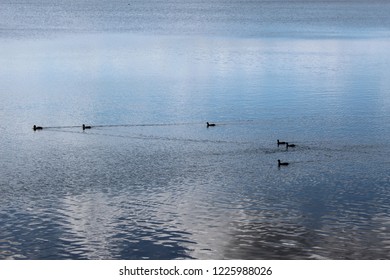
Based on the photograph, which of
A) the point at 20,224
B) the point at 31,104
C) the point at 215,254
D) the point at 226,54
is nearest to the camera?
the point at 215,254

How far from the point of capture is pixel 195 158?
159ft

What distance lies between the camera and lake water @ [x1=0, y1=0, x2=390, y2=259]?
3534cm

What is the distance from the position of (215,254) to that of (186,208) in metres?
5.88

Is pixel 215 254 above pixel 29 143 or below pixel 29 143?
below

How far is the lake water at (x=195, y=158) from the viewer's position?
116 feet

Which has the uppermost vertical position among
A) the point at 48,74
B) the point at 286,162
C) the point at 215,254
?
the point at 48,74

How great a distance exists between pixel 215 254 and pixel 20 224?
31.1ft

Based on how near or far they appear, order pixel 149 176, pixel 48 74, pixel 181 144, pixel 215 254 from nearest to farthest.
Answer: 1. pixel 215 254
2. pixel 149 176
3. pixel 181 144
4. pixel 48 74

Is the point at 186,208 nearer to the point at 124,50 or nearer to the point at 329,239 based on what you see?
the point at 329,239

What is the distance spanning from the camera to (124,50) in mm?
108500

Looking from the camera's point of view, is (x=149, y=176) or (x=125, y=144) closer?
(x=149, y=176)

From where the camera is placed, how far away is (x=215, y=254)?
110ft

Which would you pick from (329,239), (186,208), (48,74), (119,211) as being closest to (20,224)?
(119,211)

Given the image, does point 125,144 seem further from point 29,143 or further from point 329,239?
point 329,239
